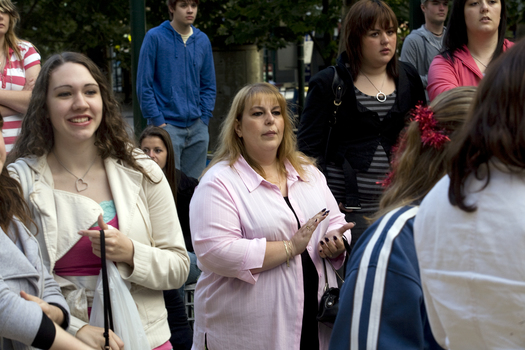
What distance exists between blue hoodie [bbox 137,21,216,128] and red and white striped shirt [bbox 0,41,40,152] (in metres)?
1.98

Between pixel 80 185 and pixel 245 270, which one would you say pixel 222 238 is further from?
pixel 80 185

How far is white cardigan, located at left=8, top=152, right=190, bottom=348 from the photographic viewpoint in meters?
2.66

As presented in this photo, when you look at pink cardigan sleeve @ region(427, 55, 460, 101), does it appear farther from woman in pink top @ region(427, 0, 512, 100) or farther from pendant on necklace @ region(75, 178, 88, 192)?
pendant on necklace @ region(75, 178, 88, 192)

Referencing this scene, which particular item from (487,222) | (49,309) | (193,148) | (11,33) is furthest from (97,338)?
(193,148)

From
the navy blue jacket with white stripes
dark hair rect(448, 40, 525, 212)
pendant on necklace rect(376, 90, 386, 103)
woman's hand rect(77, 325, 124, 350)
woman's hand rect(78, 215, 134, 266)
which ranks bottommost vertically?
woman's hand rect(77, 325, 124, 350)

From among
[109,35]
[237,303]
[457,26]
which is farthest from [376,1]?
[109,35]

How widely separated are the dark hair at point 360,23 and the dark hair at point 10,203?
242 centimetres

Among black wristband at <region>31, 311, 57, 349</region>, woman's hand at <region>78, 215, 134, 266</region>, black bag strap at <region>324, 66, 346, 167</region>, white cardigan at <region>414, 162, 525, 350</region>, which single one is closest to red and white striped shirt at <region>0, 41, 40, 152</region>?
woman's hand at <region>78, 215, 134, 266</region>

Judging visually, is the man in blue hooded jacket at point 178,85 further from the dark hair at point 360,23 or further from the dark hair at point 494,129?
the dark hair at point 494,129

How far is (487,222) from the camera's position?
1346 millimetres

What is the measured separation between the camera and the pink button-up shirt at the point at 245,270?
3250 millimetres

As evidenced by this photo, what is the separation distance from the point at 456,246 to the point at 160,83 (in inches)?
218

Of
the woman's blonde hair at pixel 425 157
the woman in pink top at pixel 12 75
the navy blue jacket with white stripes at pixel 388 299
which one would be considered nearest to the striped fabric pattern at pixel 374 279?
the navy blue jacket with white stripes at pixel 388 299

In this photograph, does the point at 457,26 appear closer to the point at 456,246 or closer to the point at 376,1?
the point at 376,1
